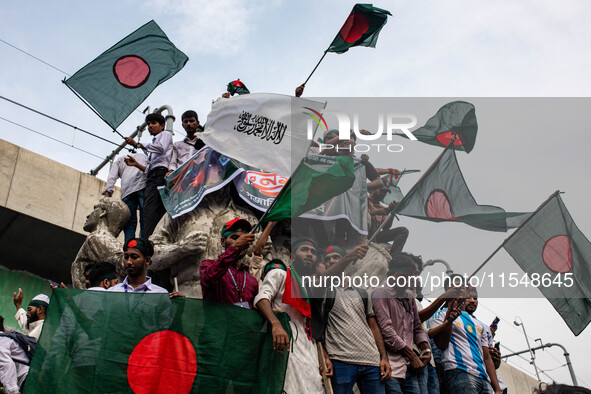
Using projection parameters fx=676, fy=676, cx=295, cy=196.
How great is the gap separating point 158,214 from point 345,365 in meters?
3.39

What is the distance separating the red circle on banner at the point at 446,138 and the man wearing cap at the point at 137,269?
3.92m

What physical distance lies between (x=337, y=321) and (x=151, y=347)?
1578 mm

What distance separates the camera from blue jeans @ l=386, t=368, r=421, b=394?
553 cm

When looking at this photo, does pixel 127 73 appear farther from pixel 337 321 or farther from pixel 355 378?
pixel 355 378

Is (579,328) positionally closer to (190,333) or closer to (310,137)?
(310,137)

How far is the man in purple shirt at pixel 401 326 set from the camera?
19.0 feet

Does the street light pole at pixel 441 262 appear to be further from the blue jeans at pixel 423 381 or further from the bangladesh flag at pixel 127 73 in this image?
the bangladesh flag at pixel 127 73

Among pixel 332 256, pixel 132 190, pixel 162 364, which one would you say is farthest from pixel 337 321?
pixel 132 190

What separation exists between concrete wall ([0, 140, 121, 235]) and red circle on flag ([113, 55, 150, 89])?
144 inches

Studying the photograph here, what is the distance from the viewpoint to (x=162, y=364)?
4754mm

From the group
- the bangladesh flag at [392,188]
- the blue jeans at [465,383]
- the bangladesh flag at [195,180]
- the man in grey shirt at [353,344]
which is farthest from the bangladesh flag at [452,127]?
the man in grey shirt at [353,344]

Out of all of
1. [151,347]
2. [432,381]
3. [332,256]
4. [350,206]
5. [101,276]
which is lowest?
[151,347]

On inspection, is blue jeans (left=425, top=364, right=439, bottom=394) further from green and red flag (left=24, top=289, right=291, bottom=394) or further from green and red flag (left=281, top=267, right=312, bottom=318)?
green and red flag (left=24, top=289, right=291, bottom=394)

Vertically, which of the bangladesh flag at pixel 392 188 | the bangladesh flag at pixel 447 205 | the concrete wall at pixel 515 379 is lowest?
the bangladesh flag at pixel 447 205
